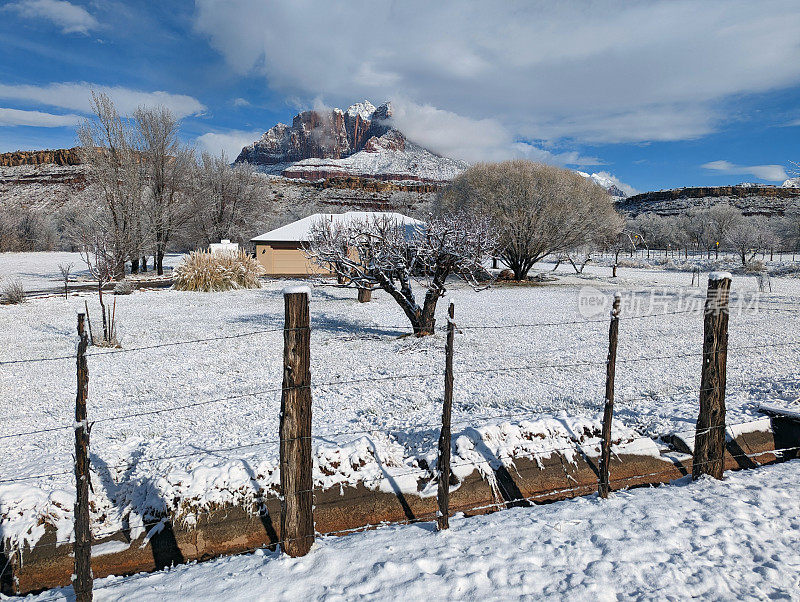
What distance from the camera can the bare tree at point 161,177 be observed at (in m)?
27.7

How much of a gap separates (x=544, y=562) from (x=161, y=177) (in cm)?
3199

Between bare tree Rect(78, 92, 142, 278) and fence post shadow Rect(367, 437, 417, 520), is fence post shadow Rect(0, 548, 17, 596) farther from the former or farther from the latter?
bare tree Rect(78, 92, 142, 278)

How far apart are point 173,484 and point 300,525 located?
1200 mm

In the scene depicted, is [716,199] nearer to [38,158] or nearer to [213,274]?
[213,274]

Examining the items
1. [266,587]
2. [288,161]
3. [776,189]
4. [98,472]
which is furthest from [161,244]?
[288,161]

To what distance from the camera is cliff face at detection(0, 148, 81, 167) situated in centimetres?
Result: 7688

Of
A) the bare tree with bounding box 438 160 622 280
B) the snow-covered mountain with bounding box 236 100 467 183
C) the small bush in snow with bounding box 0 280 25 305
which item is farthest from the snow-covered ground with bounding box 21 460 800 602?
the snow-covered mountain with bounding box 236 100 467 183

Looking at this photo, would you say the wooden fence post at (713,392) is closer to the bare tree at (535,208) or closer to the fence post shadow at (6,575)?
the fence post shadow at (6,575)

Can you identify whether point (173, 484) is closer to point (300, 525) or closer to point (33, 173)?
point (300, 525)

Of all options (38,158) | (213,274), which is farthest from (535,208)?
(38,158)

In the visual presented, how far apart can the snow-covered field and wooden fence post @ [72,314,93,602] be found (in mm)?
758

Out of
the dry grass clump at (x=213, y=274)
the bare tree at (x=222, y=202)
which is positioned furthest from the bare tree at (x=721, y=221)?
the dry grass clump at (x=213, y=274)

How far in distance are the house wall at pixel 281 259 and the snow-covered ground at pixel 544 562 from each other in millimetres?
27393

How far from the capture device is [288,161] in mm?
190250
